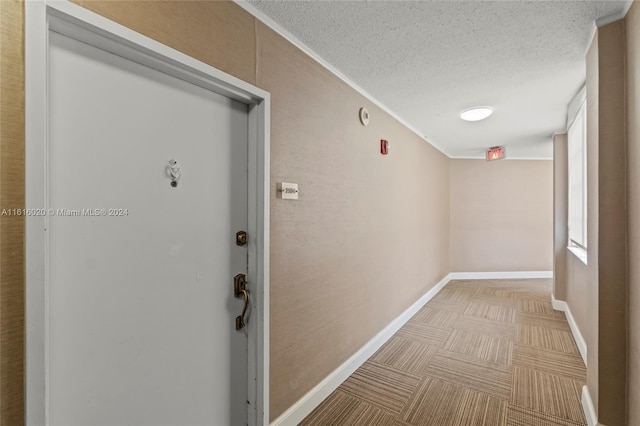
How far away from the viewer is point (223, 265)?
5.17ft

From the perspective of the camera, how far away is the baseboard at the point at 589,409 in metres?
1.78

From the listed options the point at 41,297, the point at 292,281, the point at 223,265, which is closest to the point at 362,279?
the point at 292,281

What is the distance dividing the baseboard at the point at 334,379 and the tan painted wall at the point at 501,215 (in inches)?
119

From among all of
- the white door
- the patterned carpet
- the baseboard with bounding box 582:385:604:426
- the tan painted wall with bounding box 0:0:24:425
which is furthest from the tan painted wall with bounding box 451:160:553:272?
the tan painted wall with bounding box 0:0:24:425

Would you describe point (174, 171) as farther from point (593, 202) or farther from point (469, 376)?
point (469, 376)

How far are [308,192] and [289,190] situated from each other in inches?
8.5

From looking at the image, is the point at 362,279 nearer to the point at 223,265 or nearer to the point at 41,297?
the point at 223,265

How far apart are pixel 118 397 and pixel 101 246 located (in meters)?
0.61

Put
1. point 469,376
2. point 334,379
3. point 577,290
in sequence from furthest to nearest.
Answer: point 577,290 < point 469,376 < point 334,379

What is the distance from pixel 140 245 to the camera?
124cm

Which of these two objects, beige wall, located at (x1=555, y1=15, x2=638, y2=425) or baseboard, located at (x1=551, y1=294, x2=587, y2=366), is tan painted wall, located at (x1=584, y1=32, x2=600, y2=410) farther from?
baseboard, located at (x1=551, y1=294, x2=587, y2=366)

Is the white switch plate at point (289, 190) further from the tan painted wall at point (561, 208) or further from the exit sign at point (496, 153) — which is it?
the exit sign at point (496, 153)

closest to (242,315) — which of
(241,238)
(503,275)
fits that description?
(241,238)

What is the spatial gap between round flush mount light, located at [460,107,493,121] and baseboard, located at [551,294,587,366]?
7.77 ft
